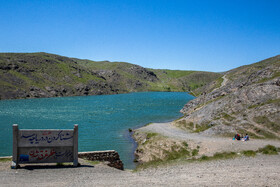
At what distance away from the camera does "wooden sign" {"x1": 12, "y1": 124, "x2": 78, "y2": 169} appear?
748 inches

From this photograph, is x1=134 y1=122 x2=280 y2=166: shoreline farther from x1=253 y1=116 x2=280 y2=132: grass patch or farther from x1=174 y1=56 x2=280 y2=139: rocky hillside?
x1=253 y1=116 x2=280 y2=132: grass patch

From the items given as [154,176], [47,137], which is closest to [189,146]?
[154,176]

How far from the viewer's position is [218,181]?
57.0 ft

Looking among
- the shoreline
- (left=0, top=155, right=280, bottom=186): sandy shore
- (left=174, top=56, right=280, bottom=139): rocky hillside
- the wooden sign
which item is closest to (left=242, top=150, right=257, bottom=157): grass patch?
the shoreline

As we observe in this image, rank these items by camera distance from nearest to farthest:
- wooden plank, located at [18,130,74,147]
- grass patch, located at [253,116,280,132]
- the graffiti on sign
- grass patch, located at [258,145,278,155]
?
wooden plank, located at [18,130,74,147]
the graffiti on sign
grass patch, located at [258,145,278,155]
grass patch, located at [253,116,280,132]

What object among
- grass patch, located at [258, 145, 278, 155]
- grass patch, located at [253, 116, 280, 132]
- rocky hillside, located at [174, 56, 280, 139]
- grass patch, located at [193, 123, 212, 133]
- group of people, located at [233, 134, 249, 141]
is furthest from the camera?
grass patch, located at [193, 123, 212, 133]

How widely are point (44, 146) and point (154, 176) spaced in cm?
1001

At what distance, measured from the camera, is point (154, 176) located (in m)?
19.9

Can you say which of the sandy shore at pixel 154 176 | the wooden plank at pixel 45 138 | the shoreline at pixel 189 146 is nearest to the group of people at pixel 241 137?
the shoreline at pixel 189 146

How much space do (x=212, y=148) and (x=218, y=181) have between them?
1470 cm

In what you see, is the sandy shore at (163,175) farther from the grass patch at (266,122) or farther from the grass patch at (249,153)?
the grass patch at (266,122)

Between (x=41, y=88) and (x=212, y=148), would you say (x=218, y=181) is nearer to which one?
(x=212, y=148)

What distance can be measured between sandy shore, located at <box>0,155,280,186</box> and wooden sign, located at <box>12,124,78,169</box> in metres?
0.90

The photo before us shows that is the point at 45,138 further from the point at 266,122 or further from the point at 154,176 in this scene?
the point at 266,122
